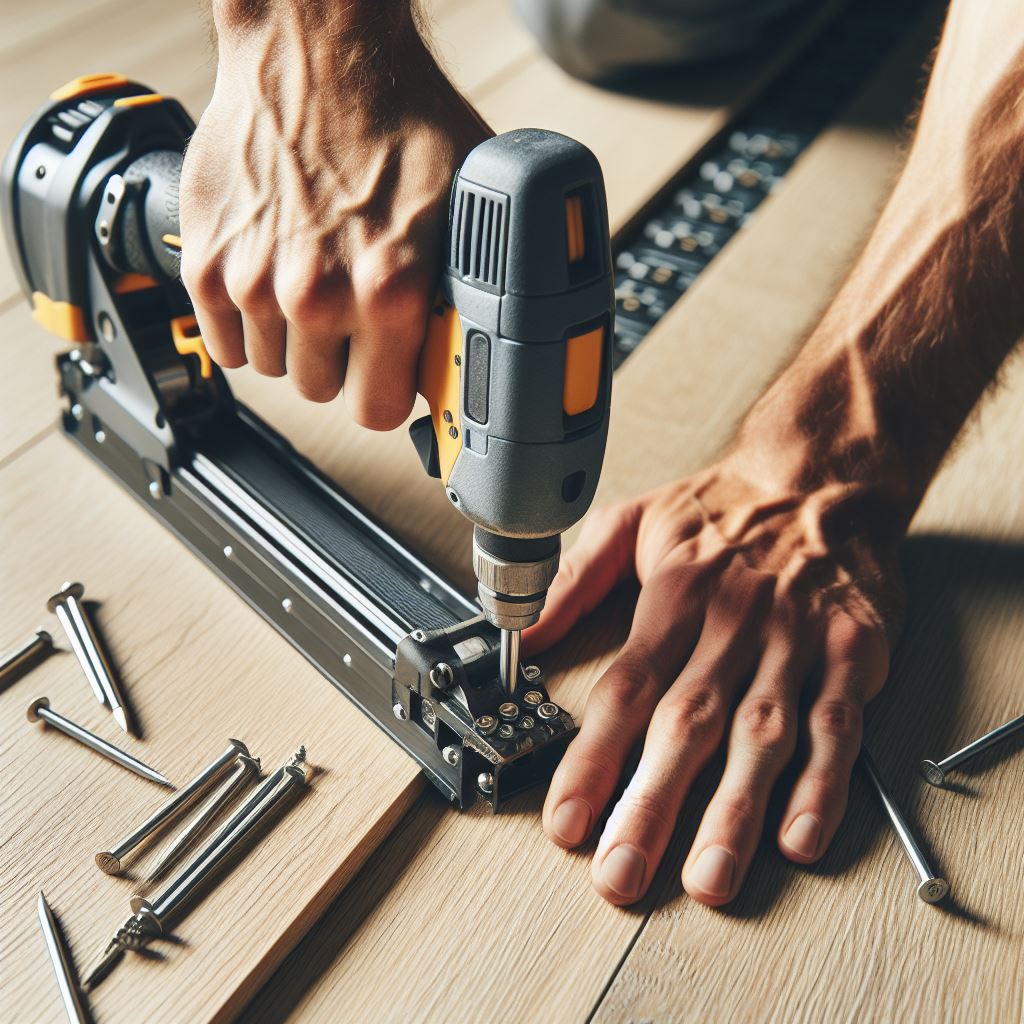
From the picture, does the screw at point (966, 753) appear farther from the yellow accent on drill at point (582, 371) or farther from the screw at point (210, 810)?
the screw at point (210, 810)

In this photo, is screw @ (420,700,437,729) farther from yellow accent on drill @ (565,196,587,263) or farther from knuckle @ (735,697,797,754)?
yellow accent on drill @ (565,196,587,263)

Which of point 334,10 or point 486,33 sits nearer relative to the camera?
point 334,10

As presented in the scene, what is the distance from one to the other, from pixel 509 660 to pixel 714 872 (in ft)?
0.78

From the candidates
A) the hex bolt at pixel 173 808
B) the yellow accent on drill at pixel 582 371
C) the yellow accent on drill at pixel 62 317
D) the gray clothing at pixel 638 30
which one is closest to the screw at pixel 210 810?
the hex bolt at pixel 173 808

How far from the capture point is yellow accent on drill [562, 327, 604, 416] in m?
0.75

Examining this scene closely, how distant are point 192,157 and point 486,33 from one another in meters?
1.48

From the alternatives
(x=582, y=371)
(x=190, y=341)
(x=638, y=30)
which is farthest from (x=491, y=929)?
(x=638, y=30)

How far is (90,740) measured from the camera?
99 centimetres

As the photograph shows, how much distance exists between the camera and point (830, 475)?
1.17 meters

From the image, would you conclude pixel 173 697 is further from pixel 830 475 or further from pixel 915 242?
pixel 915 242

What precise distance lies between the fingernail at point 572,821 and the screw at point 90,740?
342mm

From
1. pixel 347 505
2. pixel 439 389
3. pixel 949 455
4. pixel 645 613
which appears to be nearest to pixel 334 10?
pixel 439 389

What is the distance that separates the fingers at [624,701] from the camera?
3.01 feet

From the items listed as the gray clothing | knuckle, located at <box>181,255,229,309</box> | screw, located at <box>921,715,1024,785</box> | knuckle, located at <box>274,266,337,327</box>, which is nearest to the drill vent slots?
knuckle, located at <box>274,266,337,327</box>
